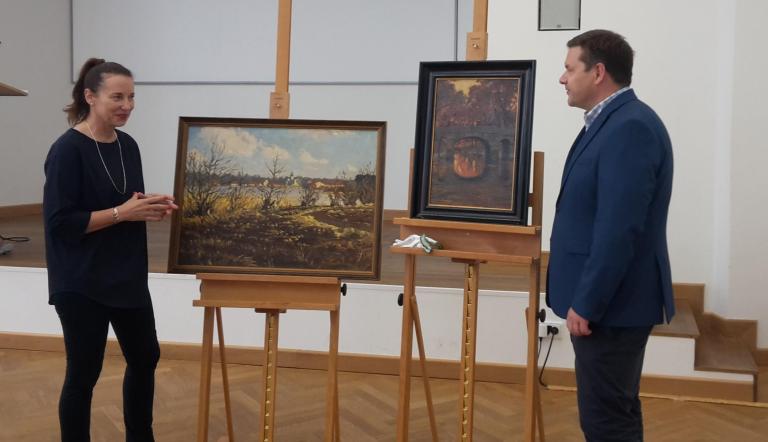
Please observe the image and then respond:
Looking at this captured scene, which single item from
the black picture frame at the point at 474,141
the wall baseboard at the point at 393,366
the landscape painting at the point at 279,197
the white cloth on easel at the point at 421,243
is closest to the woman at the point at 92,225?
the landscape painting at the point at 279,197

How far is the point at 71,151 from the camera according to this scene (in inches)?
83.8

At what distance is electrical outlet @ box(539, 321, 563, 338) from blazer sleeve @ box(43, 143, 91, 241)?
2.37 meters

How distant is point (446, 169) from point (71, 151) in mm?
1177

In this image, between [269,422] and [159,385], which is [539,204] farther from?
[159,385]

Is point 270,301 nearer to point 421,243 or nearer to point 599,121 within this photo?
point 421,243

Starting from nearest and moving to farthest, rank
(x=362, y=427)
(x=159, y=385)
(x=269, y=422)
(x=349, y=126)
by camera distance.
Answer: (x=269, y=422)
(x=349, y=126)
(x=362, y=427)
(x=159, y=385)

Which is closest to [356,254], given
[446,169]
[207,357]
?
[446,169]

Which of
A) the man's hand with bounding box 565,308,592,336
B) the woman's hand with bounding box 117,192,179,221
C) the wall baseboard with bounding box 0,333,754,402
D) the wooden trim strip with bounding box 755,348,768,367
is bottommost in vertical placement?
the wall baseboard with bounding box 0,333,754,402

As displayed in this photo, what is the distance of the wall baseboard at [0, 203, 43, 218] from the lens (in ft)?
24.1

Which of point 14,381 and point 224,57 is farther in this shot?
point 224,57

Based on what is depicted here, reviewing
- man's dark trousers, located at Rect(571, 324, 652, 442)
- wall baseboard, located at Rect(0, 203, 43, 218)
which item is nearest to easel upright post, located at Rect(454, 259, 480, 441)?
man's dark trousers, located at Rect(571, 324, 652, 442)

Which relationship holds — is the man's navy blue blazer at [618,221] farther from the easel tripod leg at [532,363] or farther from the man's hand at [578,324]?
the easel tripod leg at [532,363]

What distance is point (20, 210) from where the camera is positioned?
7566 millimetres

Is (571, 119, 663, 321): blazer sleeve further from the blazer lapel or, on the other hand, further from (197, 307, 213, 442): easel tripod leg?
(197, 307, 213, 442): easel tripod leg
